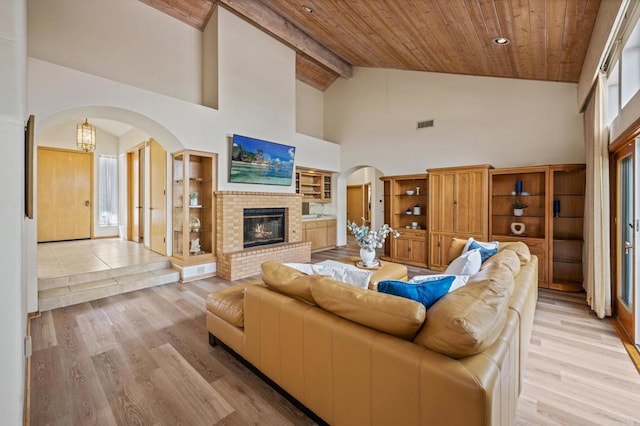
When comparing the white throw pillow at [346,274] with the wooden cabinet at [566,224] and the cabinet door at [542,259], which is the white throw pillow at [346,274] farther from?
the wooden cabinet at [566,224]

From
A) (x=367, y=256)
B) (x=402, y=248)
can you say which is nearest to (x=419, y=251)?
(x=402, y=248)

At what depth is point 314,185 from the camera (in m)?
7.92

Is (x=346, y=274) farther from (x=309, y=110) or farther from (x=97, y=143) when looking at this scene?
(x=97, y=143)

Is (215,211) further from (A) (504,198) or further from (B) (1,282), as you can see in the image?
(A) (504,198)

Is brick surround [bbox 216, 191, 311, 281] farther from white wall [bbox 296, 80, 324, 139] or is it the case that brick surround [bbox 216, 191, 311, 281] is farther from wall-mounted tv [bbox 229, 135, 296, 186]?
white wall [bbox 296, 80, 324, 139]

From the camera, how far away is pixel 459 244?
414 centimetres

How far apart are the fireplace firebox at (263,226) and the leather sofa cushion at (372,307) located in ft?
13.4

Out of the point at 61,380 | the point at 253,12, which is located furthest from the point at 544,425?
the point at 253,12

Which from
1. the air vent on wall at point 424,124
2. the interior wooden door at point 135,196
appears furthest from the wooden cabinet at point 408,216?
the interior wooden door at point 135,196

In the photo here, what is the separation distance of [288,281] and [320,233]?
5.87 metres

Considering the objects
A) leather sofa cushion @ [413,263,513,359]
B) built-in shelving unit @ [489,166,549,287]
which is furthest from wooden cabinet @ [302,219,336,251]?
leather sofa cushion @ [413,263,513,359]

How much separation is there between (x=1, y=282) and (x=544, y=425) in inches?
114

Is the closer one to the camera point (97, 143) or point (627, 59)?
point (627, 59)

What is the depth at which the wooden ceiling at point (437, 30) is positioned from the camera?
9.71ft
